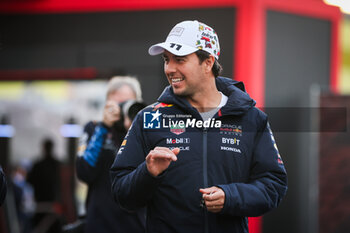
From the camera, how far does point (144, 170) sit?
163cm

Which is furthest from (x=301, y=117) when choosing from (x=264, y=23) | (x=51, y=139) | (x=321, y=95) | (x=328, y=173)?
(x=51, y=139)

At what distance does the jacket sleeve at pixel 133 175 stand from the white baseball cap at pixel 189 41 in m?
0.28

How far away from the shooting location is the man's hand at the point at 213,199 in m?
1.59

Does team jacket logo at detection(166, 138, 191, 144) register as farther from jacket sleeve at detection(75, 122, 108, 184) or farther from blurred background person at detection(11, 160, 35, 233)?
blurred background person at detection(11, 160, 35, 233)

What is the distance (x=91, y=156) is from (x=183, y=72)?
3.16ft

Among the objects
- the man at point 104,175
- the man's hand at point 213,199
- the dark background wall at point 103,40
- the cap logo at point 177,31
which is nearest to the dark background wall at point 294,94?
the dark background wall at point 103,40

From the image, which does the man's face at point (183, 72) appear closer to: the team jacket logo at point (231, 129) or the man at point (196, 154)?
the man at point (196, 154)

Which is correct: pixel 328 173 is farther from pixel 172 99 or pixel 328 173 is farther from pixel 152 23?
pixel 172 99

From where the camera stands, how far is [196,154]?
5.65ft

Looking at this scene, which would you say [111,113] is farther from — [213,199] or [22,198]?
[22,198]

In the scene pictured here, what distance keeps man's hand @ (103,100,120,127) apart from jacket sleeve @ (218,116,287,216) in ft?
3.10

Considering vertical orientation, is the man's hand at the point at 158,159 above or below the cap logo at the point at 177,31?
below

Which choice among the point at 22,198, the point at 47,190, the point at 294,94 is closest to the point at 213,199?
the point at 294,94

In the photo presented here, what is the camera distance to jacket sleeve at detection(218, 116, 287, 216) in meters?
1.64
